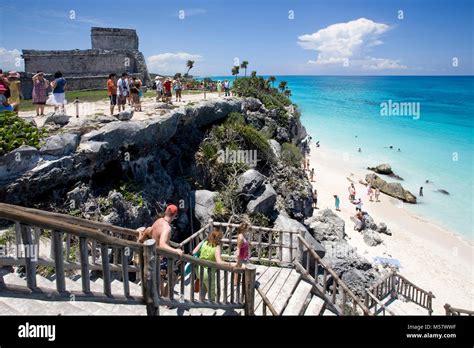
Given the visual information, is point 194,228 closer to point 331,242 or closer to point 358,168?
point 331,242

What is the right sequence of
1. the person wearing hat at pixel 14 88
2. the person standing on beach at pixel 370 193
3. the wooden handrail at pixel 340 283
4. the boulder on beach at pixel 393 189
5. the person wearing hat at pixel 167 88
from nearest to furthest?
the wooden handrail at pixel 340 283
the person wearing hat at pixel 14 88
the person wearing hat at pixel 167 88
the person standing on beach at pixel 370 193
the boulder on beach at pixel 393 189

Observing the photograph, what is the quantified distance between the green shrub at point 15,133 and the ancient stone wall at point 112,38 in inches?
795

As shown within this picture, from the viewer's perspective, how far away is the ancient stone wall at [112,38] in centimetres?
2769

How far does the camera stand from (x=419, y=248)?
2169 cm

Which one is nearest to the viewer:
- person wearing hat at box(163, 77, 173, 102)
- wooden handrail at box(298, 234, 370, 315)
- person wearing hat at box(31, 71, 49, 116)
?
wooden handrail at box(298, 234, 370, 315)

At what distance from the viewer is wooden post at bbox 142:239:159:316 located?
4.48 meters

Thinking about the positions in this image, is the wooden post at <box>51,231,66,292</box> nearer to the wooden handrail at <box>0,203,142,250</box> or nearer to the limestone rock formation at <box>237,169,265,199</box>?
the wooden handrail at <box>0,203,142,250</box>

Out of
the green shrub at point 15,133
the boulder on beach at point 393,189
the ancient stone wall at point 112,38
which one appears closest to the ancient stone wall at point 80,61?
the ancient stone wall at point 112,38

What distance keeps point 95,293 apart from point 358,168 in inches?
1577

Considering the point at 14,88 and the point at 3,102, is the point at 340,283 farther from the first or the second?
the point at 14,88

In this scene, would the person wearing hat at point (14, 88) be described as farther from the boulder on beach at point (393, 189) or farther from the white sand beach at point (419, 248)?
the boulder on beach at point (393, 189)

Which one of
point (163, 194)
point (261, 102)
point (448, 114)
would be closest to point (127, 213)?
point (163, 194)

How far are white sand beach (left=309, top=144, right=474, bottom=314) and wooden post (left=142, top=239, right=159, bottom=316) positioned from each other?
15.3 meters

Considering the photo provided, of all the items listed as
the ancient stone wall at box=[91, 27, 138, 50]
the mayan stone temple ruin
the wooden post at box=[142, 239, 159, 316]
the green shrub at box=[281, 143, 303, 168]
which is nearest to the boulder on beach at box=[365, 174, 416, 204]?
the green shrub at box=[281, 143, 303, 168]
